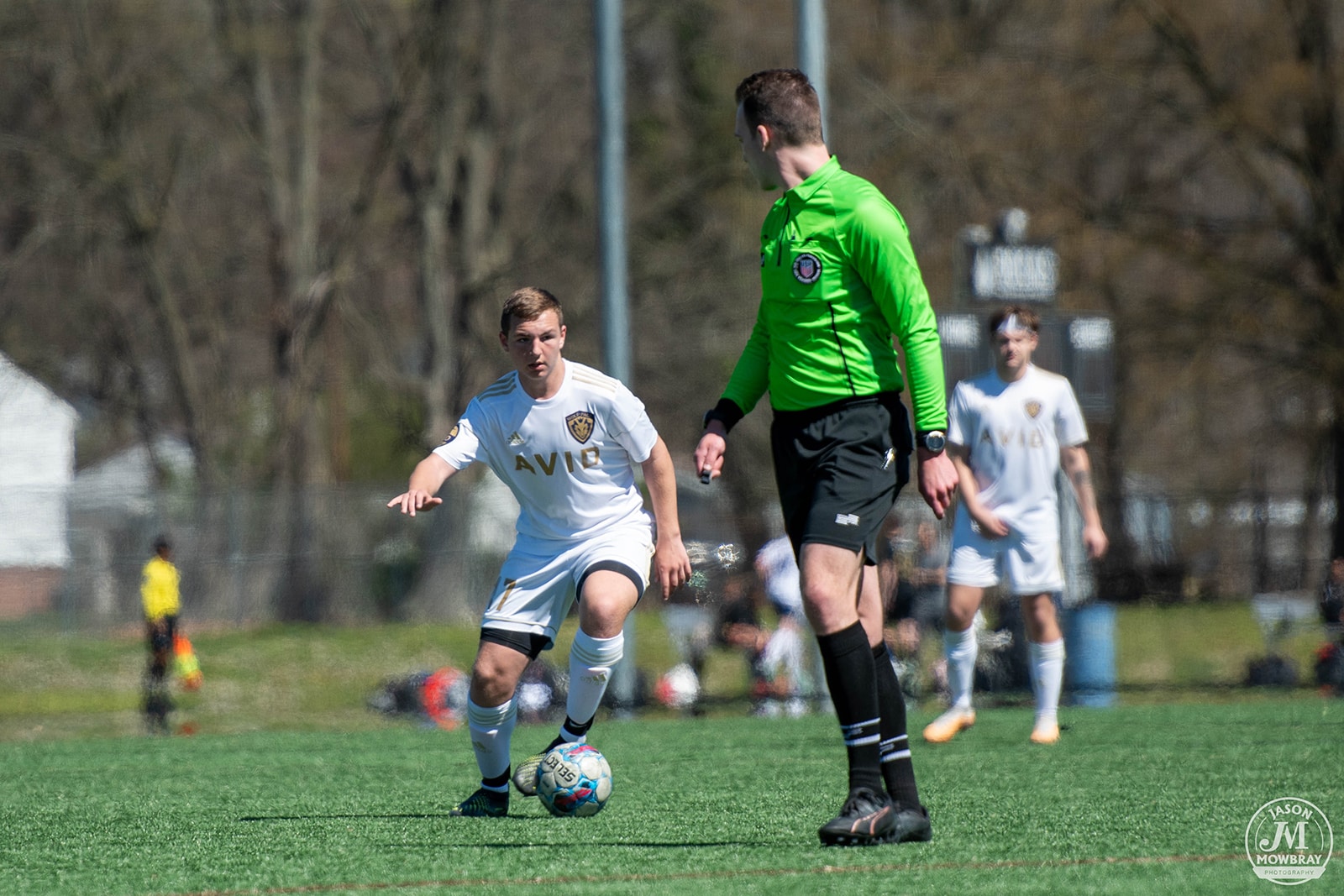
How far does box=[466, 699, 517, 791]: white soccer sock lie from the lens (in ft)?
20.0

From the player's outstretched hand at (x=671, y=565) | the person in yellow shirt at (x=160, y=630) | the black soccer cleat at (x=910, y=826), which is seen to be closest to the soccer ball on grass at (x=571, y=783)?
the player's outstretched hand at (x=671, y=565)

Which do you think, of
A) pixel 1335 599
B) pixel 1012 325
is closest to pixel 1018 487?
pixel 1012 325

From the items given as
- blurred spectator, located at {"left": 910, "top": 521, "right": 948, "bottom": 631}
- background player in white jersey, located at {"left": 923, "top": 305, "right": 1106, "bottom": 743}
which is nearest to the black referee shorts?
background player in white jersey, located at {"left": 923, "top": 305, "right": 1106, "bottom": 743}

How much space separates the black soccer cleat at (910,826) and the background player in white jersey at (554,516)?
1.33 m

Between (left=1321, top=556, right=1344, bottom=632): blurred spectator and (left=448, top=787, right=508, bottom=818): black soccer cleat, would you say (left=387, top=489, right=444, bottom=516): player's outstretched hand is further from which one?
(left=1321, top=556, right=1344, bottom=632): blurred spectator

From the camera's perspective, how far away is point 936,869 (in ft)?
15.0

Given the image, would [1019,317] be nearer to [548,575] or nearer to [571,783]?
[548,575]

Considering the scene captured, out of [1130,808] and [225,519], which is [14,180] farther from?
[1130,808]

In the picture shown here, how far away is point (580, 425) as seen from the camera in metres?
6.15

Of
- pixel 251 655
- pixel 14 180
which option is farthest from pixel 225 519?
pixel 14 180

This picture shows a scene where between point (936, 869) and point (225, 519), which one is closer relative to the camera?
point (936, 869)

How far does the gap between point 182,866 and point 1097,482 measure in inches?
692

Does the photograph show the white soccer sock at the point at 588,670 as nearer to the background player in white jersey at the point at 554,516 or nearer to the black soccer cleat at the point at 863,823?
the background player in white jersey at the point at 554,516

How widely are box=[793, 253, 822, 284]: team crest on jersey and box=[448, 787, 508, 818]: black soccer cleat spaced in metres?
2.21
